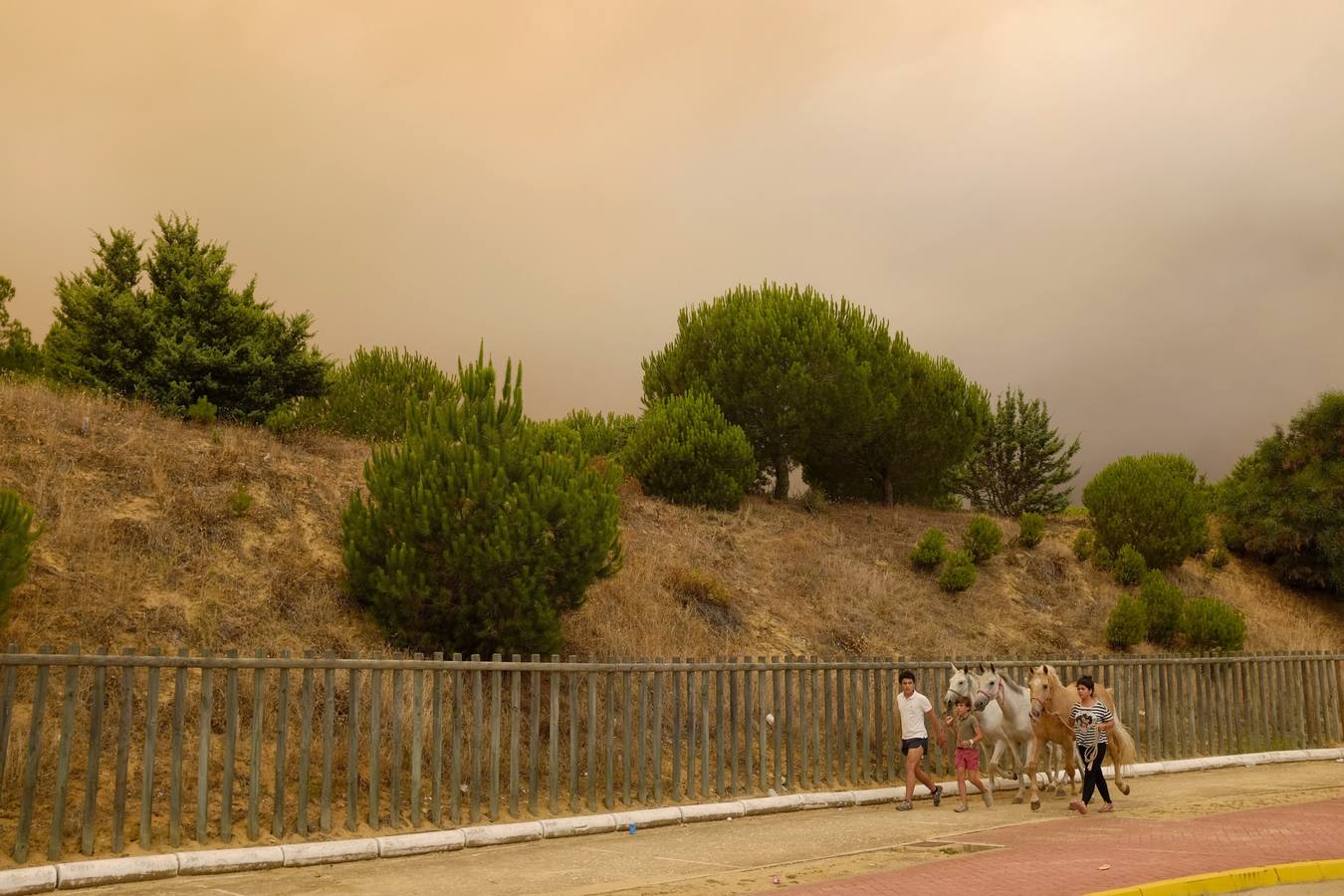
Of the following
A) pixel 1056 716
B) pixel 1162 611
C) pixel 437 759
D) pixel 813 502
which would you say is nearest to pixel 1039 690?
pixel 1056 716

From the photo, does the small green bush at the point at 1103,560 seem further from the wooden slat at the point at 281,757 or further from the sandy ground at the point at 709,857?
the wooden slat at the point at 281,757

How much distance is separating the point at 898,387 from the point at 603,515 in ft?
74.0

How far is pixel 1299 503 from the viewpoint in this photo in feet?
124

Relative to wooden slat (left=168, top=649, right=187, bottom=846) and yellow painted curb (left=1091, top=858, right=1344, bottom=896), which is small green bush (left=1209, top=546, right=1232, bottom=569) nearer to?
yellow painted curb (left=1091, top=858, right=1344, bottom=896)

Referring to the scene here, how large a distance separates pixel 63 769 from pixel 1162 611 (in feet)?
87.5

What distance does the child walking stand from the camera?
13.9m

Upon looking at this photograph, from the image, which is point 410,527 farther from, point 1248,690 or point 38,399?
point 1248,690

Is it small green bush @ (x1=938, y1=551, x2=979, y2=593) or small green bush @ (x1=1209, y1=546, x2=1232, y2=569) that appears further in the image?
small green bush @ (x1=1209, y1=546, x2=1232, y2=569)

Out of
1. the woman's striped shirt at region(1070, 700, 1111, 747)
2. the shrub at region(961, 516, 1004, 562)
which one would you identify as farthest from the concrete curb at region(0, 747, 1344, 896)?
the shrub at region(961, 516, 1004, 562)

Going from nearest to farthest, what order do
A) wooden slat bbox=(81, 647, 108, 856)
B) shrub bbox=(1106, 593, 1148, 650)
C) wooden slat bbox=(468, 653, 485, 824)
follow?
wooden slat bbox=(81, 647, 108, 856) → wooden slat bbox=(468, 653, 485, 824) → shrub bbox=(1106, 593, 1148, 650)

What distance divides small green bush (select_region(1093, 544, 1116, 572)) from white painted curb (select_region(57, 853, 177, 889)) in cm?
3079

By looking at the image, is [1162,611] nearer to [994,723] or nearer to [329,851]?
[994,723]

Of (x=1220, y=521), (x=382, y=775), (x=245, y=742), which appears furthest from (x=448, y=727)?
(x=1220, y=521)

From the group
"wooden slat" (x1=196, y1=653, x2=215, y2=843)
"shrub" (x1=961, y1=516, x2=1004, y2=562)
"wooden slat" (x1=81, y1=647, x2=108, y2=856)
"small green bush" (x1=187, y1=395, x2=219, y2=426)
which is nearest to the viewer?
"wooden slat" (x1=81, y1=647, x2=108, y2=856)
